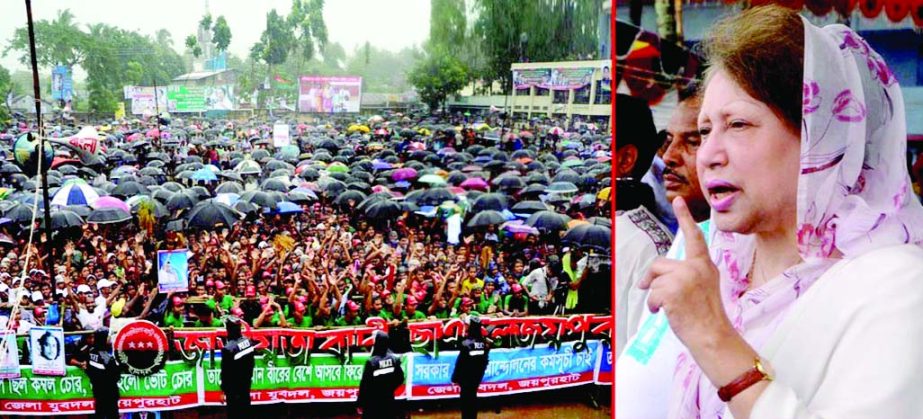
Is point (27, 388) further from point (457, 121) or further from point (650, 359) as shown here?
point (650, 359)

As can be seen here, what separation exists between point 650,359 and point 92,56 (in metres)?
2.14

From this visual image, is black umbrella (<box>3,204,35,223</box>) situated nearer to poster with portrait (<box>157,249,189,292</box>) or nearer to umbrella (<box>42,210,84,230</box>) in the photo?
umbrella (<box>42,210,84,230</box>)

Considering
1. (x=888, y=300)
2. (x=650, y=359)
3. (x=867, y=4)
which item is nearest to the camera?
(x=888, y=300)

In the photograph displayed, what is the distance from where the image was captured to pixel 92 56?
2.70 metres

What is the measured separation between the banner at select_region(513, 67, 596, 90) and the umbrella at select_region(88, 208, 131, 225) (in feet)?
4.75

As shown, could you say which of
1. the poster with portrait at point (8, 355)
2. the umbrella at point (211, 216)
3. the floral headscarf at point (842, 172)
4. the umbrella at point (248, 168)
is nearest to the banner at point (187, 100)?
the umbrella at point (248, 168)

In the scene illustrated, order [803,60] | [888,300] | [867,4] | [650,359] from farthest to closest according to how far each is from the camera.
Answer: [650,359] < [867,4] < [803,60] < [888,300]

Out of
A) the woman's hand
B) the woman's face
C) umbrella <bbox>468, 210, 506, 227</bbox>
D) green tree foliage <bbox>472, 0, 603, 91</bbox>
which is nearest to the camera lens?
the woman's hand

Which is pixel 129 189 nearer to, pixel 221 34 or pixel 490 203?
pixel 221 34

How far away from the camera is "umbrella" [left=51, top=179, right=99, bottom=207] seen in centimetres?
271

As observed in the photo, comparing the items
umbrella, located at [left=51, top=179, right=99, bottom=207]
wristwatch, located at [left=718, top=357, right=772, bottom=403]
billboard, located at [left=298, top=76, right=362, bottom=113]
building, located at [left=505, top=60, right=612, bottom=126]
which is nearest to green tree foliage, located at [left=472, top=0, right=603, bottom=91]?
building, located at [left=505, top=60, right=612, bottom=126]

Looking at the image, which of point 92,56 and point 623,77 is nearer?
point 623,77

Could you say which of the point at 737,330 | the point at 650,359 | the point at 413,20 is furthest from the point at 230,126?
the point at 737,330

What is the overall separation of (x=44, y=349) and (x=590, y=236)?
193 centimetres
